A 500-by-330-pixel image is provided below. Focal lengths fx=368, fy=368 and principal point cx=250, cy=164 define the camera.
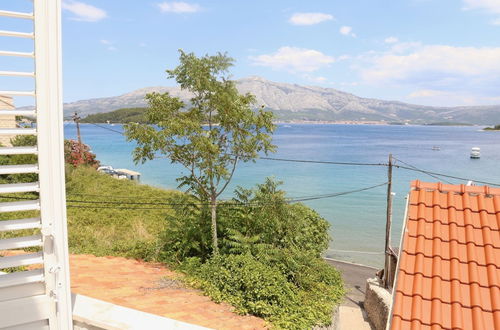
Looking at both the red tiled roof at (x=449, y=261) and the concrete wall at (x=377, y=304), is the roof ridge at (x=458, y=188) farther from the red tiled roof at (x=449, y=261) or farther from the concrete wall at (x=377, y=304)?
the concrete wall at (x=377, y=304)

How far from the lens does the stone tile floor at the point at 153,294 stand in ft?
20.1

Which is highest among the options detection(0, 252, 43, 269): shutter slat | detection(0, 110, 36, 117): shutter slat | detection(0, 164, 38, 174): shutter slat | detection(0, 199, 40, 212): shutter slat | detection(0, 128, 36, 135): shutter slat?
detection(0, 110, 36, 117): shutter slat

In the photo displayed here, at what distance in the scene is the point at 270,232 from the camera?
32.0 feet

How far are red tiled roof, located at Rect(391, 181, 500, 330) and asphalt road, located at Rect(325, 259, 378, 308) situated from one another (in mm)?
9707

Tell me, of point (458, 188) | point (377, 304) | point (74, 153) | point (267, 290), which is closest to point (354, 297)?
point (377, 304)

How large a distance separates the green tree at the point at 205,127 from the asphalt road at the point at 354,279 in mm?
7404

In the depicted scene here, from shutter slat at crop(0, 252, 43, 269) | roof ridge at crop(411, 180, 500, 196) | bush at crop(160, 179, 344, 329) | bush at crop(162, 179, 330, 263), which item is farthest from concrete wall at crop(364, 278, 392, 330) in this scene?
shutter slat at crop(0, 252, 43, 269)

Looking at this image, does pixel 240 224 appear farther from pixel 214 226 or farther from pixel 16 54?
pixel 16 54

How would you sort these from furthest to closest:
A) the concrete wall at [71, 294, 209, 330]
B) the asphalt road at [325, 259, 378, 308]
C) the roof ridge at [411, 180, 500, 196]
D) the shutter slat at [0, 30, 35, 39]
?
1. the asphalt road at [325, 259, 378, 308]
2. the roof ridge at [411, 180, 500, 196]
3. the concrete wall at [71, 294, 209, 330]
4. the shutter slat at [0, 30, 35, 39]

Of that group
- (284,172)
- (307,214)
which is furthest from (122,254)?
(284,172)

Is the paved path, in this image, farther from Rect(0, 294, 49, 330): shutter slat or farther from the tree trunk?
Rect(0, 294, 49, 330): shutter slat

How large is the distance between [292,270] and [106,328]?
7.12 metres

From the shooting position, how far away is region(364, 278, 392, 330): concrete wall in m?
11.9

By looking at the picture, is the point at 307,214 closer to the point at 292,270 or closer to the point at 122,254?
the point at 292,270
